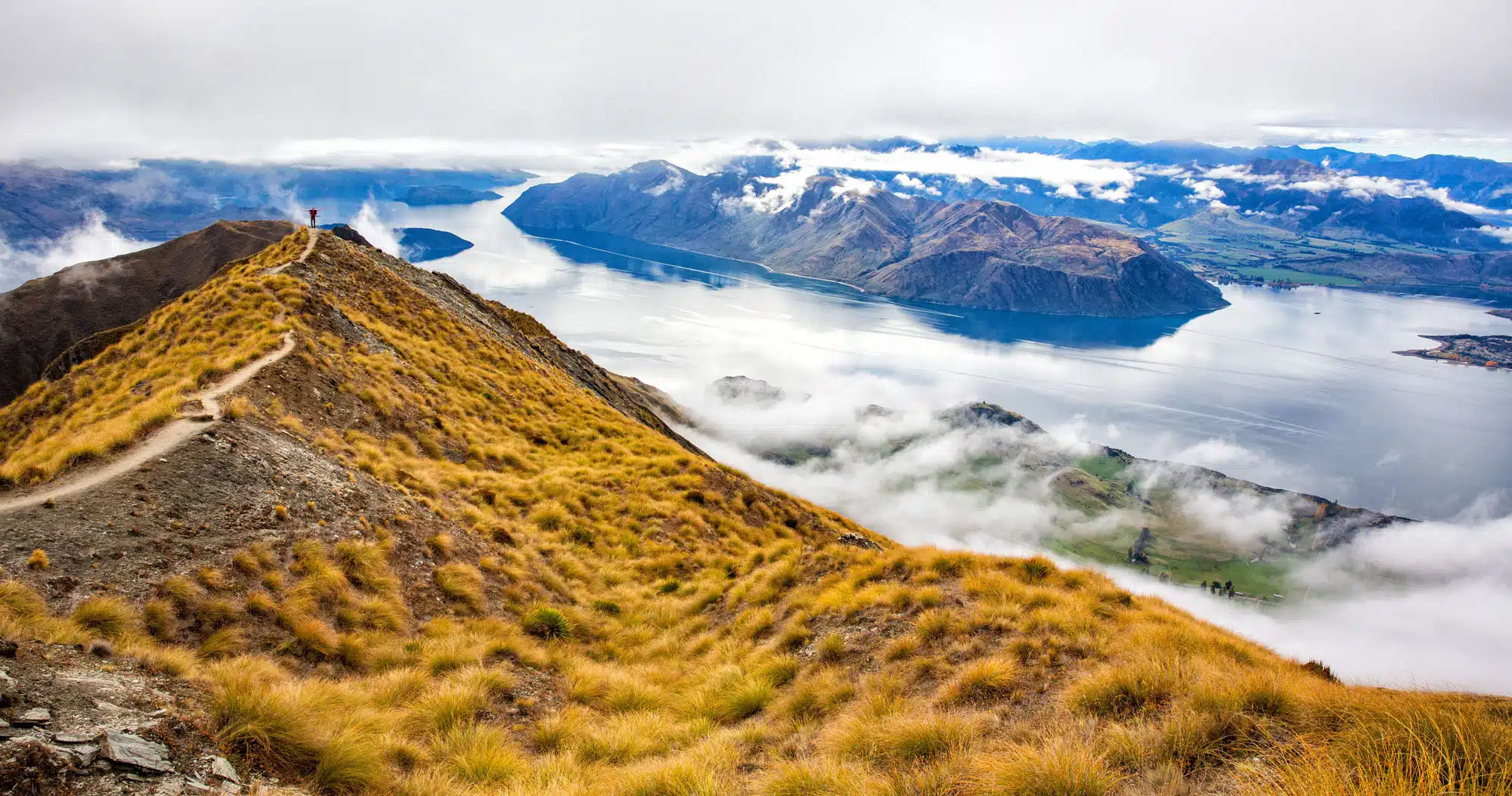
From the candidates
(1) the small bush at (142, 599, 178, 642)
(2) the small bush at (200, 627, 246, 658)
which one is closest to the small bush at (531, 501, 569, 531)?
(2) the small bush at (200, 627, 246, 658)

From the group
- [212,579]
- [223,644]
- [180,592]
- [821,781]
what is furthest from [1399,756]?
[212,579]

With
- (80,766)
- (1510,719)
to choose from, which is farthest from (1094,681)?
(80,766)

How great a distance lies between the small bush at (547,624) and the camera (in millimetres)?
13188

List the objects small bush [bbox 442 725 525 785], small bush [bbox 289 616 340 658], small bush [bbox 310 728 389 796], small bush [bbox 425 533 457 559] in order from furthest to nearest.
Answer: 1. small bush [bbox 425 533 457 559]
2. small bush [bbox 289 616 340 658]
3. small bush [bbox 442 725 525 785]
4. small bush [bbox 310 728 389 796]

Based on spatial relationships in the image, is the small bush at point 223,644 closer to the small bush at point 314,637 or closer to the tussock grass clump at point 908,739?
the small bush at point 314,637

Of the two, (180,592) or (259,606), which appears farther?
(259,606)

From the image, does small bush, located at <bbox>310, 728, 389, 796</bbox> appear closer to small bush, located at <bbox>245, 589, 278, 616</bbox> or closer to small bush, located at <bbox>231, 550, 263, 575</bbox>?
small bush, located at <bbox>245, 589, 278, 616</bbox>

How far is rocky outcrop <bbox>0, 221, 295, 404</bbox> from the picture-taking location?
286 ft

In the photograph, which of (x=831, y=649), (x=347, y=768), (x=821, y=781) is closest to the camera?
(x=821, y=781)

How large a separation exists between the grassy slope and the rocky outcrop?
319 ft

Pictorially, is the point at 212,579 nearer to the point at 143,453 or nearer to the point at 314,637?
the point at 314,637

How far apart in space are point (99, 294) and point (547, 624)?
126086mm

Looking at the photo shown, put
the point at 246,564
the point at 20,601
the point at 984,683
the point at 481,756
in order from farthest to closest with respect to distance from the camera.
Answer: the point at 246,564 < the point at 984,683 < the point at 20,601 < the point at 481,756

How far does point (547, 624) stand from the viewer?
13391mm
